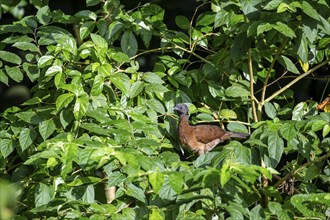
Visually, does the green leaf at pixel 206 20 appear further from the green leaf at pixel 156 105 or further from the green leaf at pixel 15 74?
the green leaf at pixel 15 74

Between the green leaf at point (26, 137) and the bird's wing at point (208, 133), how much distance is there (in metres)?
0.76

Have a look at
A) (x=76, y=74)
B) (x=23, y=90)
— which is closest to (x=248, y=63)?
(x=76, y=74)

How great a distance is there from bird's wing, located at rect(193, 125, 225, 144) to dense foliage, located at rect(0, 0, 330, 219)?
0.06 meters

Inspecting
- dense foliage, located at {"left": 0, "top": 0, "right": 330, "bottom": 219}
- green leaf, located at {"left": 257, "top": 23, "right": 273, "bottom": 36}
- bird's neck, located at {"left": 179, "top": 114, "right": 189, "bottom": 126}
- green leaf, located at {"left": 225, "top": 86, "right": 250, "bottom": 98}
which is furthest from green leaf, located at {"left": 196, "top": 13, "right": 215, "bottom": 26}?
green leaf, located at {"left": 257, "top": 23, "right": 273, "bottom": 36}

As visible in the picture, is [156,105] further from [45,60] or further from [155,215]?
[155,215]

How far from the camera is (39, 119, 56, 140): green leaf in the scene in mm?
2246

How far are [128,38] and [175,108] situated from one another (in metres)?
0.39

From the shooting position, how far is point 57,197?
202cm

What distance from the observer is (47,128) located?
2.27 metres

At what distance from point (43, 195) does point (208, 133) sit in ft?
3.01

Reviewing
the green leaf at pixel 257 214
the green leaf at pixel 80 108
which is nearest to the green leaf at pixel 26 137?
the green leaf at pixel 80 108

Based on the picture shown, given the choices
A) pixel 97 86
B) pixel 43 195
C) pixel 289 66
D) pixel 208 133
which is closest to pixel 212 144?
pixel 208 133

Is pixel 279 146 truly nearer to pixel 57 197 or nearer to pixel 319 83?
pixel 57 197

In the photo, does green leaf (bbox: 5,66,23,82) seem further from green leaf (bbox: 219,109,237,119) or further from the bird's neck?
green leaf (bbox: 219,109,237,119)
